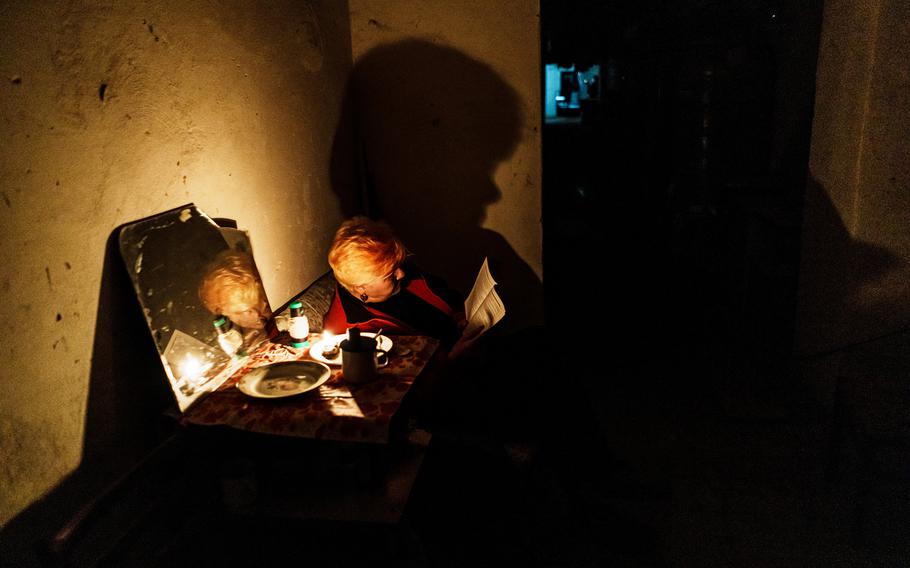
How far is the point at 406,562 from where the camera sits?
162 centimetres

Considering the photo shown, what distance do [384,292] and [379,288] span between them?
0.05 metres

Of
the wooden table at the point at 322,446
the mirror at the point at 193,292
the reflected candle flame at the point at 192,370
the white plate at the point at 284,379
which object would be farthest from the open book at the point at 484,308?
the reflected candle flame at the point at 192,370

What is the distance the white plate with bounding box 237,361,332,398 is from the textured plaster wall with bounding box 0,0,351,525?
15.4 inches

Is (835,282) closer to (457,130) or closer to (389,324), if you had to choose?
(457,130)

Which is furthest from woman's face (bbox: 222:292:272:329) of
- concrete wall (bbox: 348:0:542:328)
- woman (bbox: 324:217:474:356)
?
concrete wall (bbox: 348:0:542:328)

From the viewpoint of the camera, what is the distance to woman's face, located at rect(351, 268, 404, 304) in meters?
2.15

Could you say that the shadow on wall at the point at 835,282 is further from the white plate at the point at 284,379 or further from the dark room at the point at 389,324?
the white plate at the point at 284,379

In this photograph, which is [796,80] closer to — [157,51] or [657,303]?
[657,303]

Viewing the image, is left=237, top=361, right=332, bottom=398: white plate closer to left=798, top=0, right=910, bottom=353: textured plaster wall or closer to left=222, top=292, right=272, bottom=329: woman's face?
left=222, top=292, right=272, bottom=329: woman's face

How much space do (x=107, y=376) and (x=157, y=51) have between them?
88cm

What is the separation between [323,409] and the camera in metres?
1.59

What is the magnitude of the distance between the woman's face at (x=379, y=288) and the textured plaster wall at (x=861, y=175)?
6.89ft

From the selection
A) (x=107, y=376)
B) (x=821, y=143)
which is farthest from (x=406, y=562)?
(x=821, y=143)

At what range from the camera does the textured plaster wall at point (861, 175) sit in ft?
8.68
